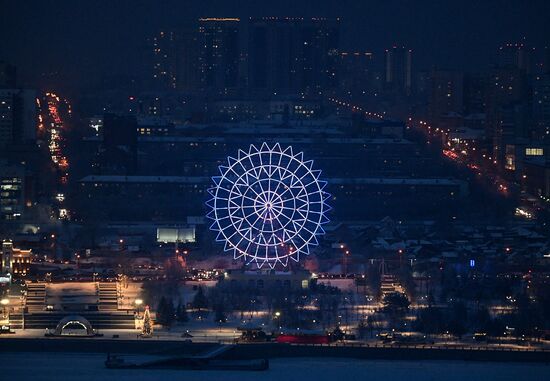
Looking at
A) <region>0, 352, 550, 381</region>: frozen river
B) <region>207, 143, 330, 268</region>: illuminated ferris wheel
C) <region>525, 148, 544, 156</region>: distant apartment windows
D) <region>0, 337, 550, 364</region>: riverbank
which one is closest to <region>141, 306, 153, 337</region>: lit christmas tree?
<region>0, 337, 550, 364</region>: riverbank

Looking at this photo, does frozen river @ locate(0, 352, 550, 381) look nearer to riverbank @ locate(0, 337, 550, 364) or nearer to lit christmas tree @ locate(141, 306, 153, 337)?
riverbank @ locate(0, 337, 550, 364)

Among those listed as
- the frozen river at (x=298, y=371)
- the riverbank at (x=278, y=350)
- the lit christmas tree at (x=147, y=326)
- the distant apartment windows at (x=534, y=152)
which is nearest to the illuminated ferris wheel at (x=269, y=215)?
the lit christmas tree at (x=147, y=326)

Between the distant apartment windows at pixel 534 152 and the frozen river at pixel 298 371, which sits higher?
the distant apartment windows at pixel 534 152

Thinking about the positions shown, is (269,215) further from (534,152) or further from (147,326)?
(534,152)

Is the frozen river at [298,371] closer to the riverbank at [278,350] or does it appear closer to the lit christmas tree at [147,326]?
the riverbank at [278,350]

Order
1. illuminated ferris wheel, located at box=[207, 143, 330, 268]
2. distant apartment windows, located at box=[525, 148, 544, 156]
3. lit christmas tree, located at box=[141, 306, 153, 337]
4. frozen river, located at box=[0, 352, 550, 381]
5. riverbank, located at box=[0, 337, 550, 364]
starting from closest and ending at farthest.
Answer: frozen river, located at box=[0, 352, 550, 381] → riverbank, located at box=[0, 337, 550, 364] → lit christmas tree, located at box=[141, 306, 153, 337] → illuminated ferris wheel, located at box=[207, 143, 330, 268] → distant apartment windows, located at box=[525, 148, 544, 156]

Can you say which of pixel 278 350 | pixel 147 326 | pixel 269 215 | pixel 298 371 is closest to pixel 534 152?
pixel 269 215

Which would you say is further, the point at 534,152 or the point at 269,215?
the point at 534,152

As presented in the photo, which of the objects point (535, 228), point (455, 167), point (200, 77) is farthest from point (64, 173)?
point (200, 77)

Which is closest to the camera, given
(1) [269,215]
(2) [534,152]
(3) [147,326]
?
(3) [147,326]
